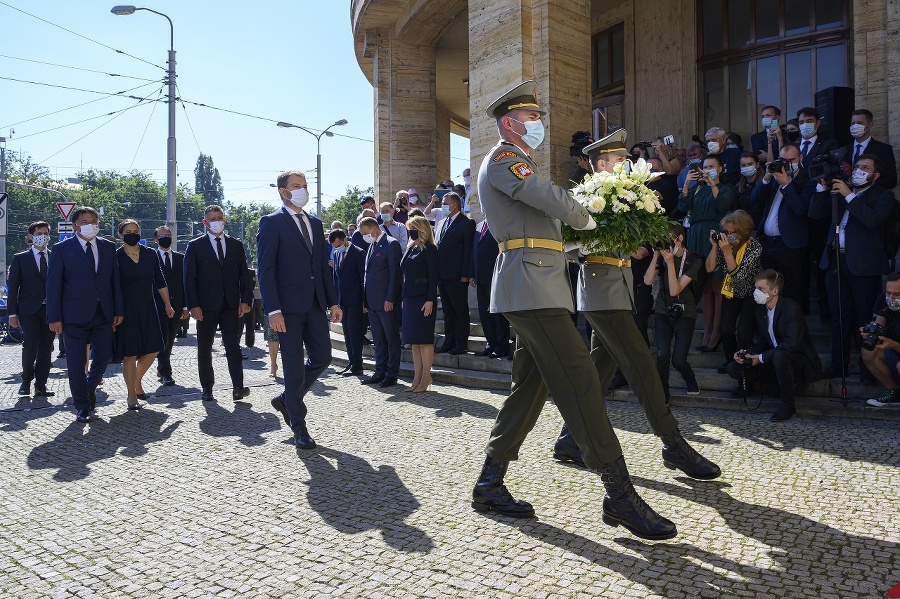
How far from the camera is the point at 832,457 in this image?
4.97 m

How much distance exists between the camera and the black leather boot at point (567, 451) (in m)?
4.95

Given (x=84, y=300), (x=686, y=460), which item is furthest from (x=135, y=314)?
(x=686, y=460)

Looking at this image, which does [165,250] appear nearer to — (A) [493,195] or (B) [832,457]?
(A) [493,195]

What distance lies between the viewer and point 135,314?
26.4 feet

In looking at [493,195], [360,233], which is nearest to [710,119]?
[360,233]

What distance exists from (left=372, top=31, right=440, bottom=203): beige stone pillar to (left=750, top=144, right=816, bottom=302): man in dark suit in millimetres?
11179

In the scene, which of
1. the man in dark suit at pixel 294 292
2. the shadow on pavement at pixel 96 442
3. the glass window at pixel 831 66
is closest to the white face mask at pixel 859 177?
the man in dark suit at pixel 294 292

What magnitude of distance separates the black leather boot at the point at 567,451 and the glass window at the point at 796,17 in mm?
10699

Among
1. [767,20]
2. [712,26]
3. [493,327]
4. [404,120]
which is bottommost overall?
[493,327]

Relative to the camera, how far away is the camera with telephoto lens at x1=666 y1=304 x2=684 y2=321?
22.8 feet

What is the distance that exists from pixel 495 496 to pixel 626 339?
4.25 ft

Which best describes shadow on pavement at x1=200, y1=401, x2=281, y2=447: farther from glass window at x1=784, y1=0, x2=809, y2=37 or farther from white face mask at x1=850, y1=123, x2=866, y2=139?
glass window at x1=784, y1=0, x2=809, y2=37

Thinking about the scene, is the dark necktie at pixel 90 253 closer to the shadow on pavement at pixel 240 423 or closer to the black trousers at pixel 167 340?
the shadow on pavement at pixel 240 423

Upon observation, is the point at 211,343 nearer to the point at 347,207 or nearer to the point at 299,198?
the point at 299,198
